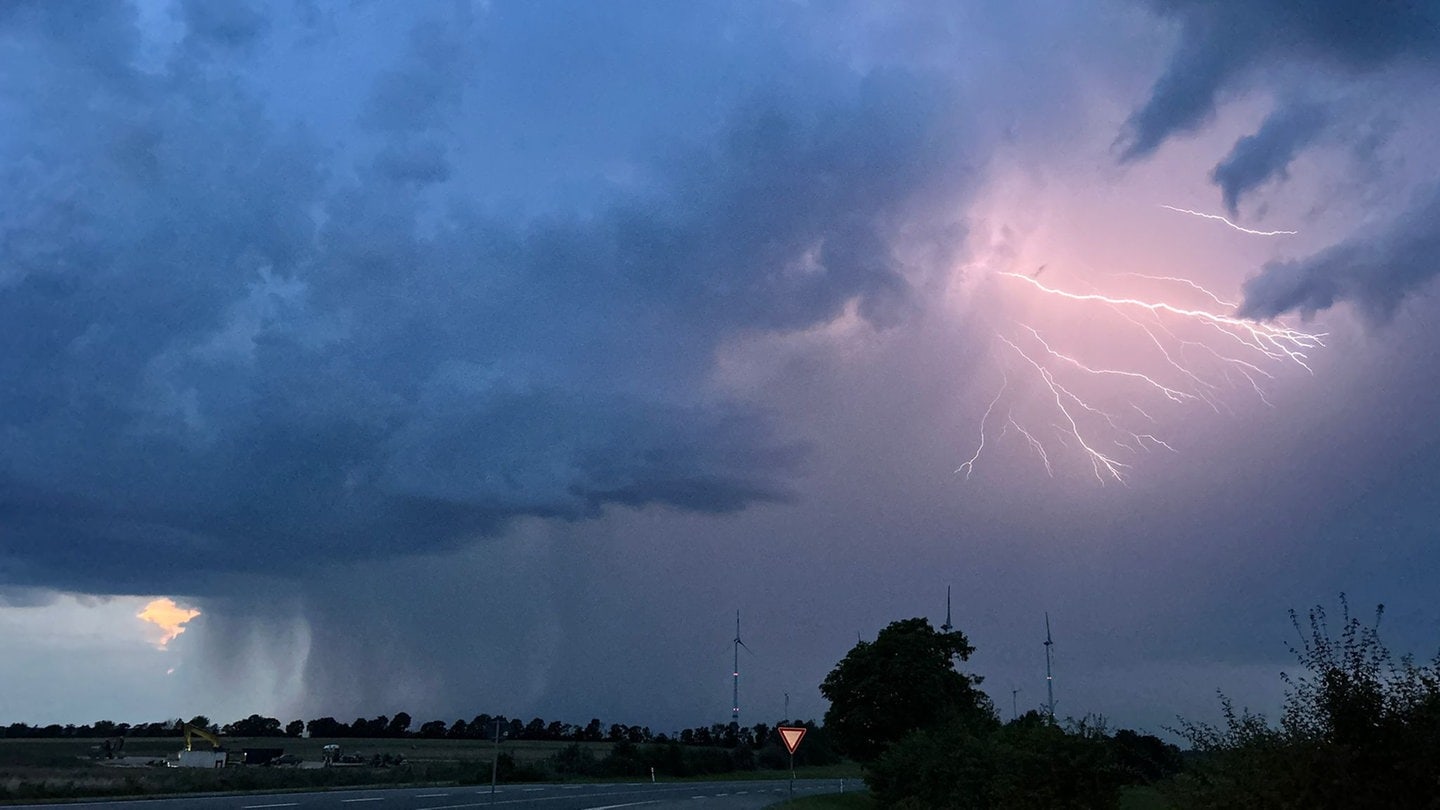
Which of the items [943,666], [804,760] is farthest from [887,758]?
[804,760]

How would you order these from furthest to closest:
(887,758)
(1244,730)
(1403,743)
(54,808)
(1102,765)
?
(887,758)
(54,808)
(1102,765)
(1244,730)
(1403,743)

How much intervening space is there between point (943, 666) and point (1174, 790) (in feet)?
136

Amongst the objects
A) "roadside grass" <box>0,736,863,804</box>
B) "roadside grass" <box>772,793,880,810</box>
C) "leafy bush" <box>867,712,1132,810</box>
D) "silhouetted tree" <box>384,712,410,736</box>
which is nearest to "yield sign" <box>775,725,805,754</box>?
"roadside grass" <box>772,793,880,810</box>

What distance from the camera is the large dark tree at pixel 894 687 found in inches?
2047

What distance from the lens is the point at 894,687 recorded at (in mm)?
52719

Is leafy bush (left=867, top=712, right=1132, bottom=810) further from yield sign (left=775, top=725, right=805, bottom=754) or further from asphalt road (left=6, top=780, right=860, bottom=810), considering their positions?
asphalt road (left=6, top=780, right=860, bottom=810)

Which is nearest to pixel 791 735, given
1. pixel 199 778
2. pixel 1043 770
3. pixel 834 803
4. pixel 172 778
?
pixel 834 803

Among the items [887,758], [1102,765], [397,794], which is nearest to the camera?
[1102,765]

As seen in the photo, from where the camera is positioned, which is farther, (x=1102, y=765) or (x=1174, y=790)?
(x=1102, y=765)

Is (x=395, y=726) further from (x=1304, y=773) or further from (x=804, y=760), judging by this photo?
(x=1304, y=773)

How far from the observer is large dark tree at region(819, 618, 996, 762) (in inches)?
2047

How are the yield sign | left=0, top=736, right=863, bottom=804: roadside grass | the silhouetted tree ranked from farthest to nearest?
the silhouetted tree < the yield sign < left=0, top=736, right=863, bottom=804: roadside grass

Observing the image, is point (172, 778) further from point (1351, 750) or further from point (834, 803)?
point (1351, 750)

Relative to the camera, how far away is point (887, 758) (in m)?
38.4
